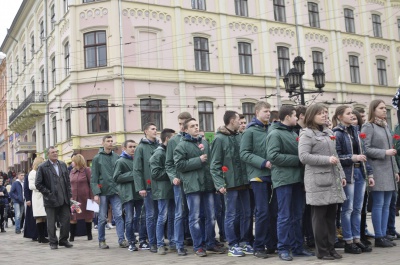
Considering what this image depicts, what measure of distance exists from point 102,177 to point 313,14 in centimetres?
2735

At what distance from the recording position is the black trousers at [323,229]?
23.0 feet

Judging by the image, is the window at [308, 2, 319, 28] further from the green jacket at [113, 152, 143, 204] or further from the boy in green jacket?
the boy in green jacket

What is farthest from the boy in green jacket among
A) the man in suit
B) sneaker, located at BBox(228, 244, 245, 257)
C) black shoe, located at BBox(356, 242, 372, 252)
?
black shoe, located at BBox(356, 242, 372, 252)

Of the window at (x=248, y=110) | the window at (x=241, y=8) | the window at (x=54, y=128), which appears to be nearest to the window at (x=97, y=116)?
the window at (x=54, y=128)

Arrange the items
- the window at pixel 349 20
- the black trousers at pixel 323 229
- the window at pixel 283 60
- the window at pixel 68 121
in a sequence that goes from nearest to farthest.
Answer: the black trousers at pixel 323 229
the window at pixel 68 121
the window at pixel 283 60
the window at pixel 349 20

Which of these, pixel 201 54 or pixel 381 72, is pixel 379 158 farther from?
pixel 381 72

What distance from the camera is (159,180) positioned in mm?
8930

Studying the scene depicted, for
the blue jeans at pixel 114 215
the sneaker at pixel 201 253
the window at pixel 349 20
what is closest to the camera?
the sneaker at pixel 201 253

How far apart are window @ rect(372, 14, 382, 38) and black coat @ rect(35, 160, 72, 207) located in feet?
104

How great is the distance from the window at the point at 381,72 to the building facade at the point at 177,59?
72 mm

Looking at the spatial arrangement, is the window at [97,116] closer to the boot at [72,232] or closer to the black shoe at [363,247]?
the boot at [72,232]

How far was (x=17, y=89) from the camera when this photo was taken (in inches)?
1731

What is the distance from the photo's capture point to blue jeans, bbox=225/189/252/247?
316 inches

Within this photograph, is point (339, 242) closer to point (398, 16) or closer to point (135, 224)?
point (135, 224)
